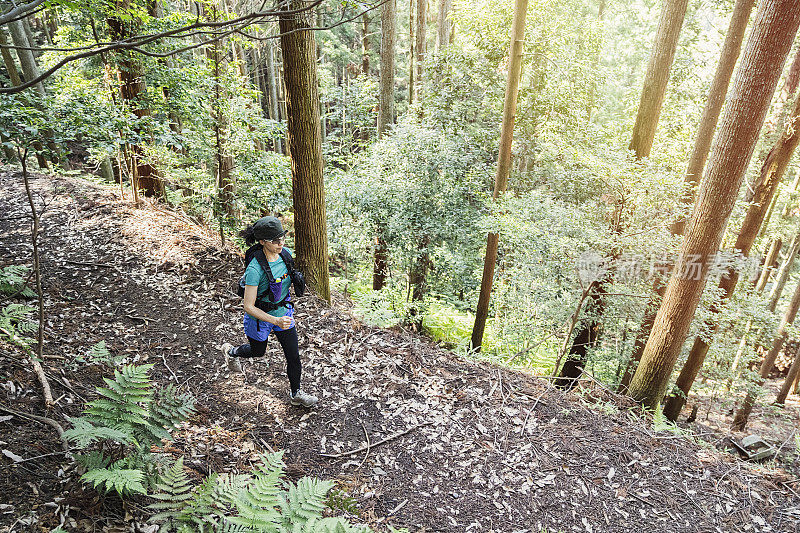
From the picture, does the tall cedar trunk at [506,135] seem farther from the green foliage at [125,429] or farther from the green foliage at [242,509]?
the green foliage at [125,429]

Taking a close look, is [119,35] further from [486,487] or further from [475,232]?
[486,487]

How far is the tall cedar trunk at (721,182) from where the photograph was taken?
5102 millimetres

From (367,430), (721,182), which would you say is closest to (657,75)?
(721,182)

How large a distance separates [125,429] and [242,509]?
1.03 m

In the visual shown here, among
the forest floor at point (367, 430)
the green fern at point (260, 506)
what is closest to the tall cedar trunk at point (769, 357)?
the forest floor at point (367, 430)

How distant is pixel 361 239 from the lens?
33.8 ft

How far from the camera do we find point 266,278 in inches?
156

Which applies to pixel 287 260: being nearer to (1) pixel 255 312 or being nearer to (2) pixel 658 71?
(1) pixel 255 312

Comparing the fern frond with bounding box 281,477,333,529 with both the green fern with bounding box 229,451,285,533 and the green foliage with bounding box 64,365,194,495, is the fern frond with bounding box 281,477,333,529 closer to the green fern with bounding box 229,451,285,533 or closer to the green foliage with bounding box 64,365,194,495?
the green fern with bounding box 229,451,285,533

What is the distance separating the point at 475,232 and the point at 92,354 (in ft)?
25.2

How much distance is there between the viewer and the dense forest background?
641 centimetres

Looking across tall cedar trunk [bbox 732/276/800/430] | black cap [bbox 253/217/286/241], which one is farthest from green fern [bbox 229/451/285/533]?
tall cedar trunk [bbox 732/276/800/430]

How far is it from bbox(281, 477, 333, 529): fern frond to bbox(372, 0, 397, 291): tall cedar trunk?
319 inches

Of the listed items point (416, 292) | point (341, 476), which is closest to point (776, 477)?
point (341, 476)
